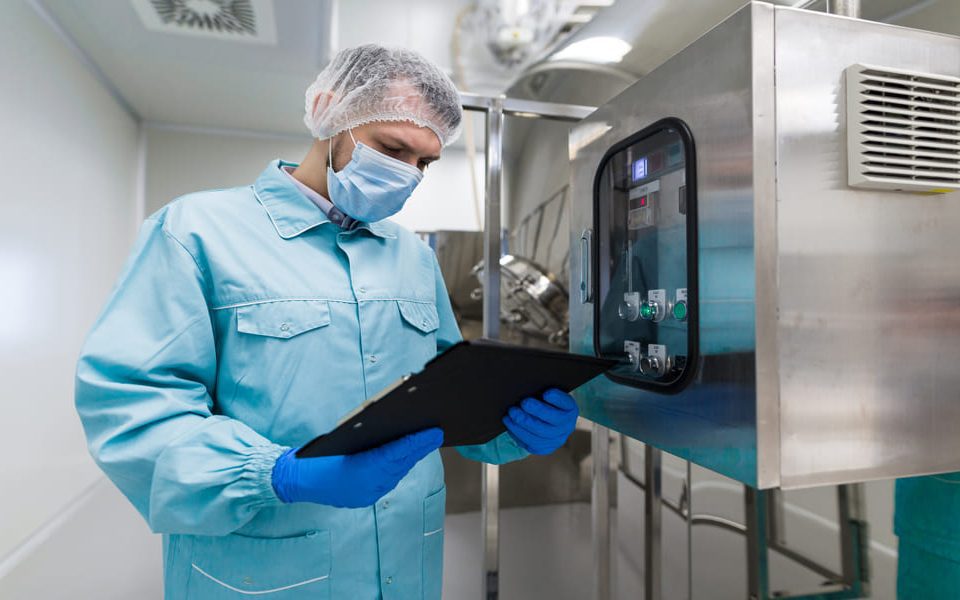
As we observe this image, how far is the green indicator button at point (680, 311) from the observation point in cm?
84

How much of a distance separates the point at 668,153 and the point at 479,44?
2.16 meters

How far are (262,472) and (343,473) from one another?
0.12m

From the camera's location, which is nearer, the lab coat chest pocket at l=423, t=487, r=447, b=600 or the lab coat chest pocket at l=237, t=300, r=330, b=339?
the lab coat chest pocket at l=237, t=300, r=330, b=339

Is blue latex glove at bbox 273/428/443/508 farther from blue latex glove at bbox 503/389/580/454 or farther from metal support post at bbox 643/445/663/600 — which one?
metal support post at bbox 643/445/663/600

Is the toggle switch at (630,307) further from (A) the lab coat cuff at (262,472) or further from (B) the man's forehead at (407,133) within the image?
(A) the lab coat cuff at (262,472)

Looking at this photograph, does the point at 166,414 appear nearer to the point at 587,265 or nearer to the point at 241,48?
the point at 587,265

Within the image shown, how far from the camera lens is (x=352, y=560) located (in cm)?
89

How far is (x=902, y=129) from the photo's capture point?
29.1 inches

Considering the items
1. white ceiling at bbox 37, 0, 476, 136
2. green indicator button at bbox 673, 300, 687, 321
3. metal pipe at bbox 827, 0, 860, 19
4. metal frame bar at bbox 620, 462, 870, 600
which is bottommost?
metal frame bar at bbox 620, 462, 870, 600

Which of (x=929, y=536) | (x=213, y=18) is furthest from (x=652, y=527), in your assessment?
(x=213, y=18)

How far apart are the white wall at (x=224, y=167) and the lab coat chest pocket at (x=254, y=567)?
2.99 meters

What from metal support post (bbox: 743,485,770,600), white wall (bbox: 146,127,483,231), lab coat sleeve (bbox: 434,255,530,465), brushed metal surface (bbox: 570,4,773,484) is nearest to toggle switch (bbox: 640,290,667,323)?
brushed metal surface (bbox: 570,4,773,484)

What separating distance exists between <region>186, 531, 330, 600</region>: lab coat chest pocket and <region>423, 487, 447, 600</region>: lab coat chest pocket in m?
0.21

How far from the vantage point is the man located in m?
0.75
